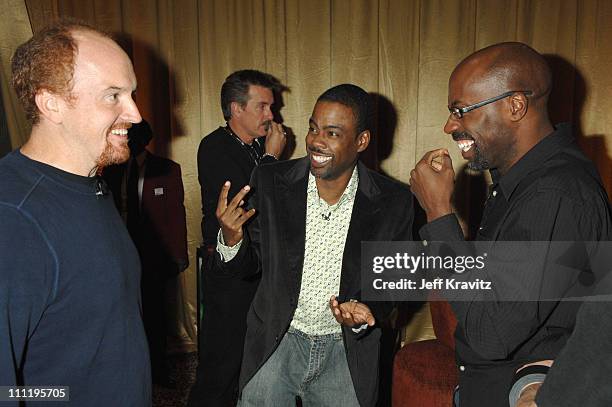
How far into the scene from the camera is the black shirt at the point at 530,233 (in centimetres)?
131

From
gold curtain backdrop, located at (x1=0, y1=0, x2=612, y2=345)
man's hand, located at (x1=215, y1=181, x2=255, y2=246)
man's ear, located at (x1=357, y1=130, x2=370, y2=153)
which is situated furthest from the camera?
gold curtain backdrop, located at (x1=0, y1=0, x2=612, y2=345)

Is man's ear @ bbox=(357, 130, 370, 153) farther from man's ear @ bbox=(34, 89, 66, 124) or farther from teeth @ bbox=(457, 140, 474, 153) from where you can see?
man's ear @ bbox=(34, 89, 66, 124)

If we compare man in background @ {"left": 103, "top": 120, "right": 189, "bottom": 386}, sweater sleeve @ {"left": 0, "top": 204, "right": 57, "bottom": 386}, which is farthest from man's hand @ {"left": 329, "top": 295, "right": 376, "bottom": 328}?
man in background @ {"left": 103, "top": 120, "right": 189, "bottom": 386}

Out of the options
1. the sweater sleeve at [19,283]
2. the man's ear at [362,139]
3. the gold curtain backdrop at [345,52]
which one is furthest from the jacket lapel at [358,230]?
the gold curtain backdrop at [345,52]

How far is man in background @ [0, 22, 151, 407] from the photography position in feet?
3.55

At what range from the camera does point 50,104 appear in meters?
1.23

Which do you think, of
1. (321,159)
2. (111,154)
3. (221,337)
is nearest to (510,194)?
(321,159)

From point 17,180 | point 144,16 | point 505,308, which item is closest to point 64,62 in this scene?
point 17,180

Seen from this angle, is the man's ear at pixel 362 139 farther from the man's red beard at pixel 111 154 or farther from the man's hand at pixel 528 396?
the man's hand at pixel 528 396

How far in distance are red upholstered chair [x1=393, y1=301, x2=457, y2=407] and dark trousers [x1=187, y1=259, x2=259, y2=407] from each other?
2.85 feet

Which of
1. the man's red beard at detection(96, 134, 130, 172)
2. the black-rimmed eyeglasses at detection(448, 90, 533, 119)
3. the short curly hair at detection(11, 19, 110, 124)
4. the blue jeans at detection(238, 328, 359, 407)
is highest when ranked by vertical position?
the short curly hair at detection(11, 19, 110, 124)

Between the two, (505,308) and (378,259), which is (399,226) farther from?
(505,308)

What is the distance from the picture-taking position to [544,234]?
131cm

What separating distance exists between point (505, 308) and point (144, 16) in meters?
3.33
